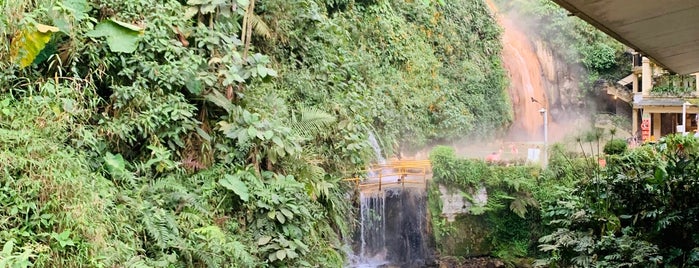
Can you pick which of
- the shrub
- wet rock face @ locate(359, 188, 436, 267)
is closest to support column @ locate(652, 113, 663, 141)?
the shrub

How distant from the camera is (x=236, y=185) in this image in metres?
3.52

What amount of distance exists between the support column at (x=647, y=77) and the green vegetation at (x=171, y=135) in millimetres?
14493

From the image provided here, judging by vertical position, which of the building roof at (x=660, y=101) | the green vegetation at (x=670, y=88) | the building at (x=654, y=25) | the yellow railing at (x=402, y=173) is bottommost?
the yellow railing at (x=402, y=173)

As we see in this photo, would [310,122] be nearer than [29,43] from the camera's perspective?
No

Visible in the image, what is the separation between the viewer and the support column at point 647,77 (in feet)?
53.5

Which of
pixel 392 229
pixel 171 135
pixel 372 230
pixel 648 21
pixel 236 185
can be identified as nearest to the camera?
pixel 648 21

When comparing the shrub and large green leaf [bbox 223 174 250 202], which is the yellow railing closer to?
the shrub

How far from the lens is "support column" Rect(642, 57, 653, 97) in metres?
16.3

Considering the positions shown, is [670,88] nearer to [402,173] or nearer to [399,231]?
[402,173]

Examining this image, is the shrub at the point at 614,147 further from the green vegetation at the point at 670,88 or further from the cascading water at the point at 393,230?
the green vegetation at the point at 670,88

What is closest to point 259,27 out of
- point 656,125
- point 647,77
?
point 647,77

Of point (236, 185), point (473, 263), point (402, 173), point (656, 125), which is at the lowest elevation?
point (473, 263)

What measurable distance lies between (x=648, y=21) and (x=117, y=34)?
330cm

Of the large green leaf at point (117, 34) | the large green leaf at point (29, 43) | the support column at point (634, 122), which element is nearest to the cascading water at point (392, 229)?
the large green leaf at point (117, 34)
